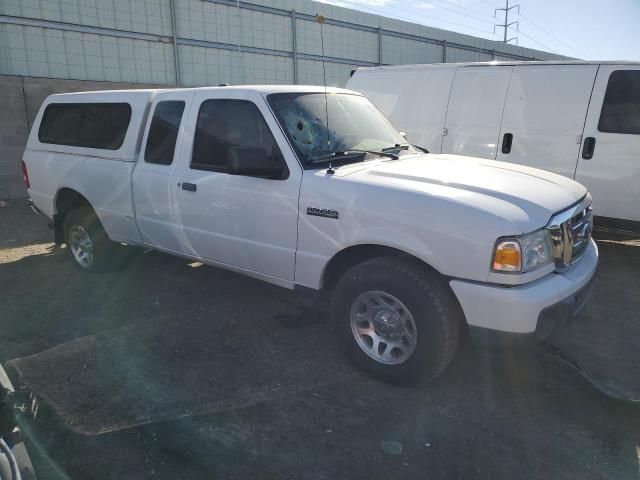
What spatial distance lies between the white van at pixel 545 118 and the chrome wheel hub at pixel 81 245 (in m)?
4.61

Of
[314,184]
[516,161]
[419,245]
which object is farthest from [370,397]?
[516,161]

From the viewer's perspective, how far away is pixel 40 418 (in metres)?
3.03

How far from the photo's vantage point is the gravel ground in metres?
2.67

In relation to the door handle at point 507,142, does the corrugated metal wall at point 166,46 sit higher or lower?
higher

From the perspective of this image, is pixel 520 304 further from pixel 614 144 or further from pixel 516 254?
pixel 614 144

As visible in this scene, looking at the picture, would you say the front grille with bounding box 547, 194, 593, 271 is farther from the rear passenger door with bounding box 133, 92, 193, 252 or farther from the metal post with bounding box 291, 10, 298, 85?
the metal post with bounding box 291, 10, 298, 85

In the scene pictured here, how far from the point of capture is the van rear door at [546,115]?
6133mm

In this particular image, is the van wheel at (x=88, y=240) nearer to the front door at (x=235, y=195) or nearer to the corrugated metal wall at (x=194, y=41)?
the front door at (x=235, y=195)

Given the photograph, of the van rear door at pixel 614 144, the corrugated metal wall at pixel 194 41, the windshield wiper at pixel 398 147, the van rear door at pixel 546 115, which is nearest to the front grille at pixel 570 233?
the windshield wiper at pixel 398 147

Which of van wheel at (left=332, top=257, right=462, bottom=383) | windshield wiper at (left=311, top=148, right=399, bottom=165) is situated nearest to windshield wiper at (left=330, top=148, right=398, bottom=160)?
windshield wiper at (left=311, top=148, right=399, bottom=165)

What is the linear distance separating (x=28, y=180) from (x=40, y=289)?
1.58 meters

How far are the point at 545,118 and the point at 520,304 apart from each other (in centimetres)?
438

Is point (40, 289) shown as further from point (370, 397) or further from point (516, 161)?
point (516, 161)

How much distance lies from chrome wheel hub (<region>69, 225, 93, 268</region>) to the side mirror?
2792mm
